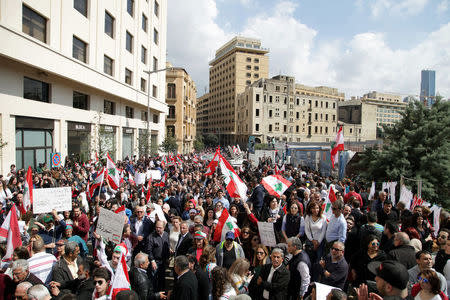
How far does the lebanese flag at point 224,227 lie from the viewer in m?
5.82

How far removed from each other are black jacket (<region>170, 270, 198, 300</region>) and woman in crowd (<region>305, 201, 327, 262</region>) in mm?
2605

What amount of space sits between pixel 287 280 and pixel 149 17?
35585mm

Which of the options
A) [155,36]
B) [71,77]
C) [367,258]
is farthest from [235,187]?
[155,36]

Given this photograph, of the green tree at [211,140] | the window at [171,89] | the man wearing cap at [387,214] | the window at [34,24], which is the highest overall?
the window at [171,89]

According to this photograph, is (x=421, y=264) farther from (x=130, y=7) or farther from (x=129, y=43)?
(x=130, y=7)

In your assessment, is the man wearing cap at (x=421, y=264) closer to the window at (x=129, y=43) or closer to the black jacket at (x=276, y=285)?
the black jacket at (x=276, y=285)

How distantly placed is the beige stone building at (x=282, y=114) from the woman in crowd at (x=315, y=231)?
223 feet

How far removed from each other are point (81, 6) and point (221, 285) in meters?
23.0

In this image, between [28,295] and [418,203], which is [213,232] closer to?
[28,295]

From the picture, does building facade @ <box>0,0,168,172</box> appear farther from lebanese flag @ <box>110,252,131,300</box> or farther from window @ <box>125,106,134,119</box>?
lebanese flag @ <box>110,252,131,300</box>

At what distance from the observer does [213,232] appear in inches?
255

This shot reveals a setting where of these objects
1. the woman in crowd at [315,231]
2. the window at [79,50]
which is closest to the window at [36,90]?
the window at [79,50]

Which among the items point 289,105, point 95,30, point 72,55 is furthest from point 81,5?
point 289,105

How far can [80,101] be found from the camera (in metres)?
21.3
